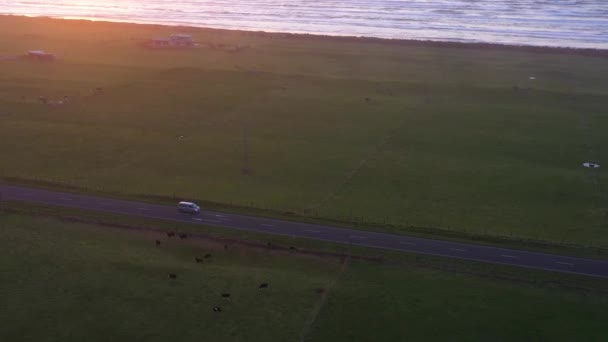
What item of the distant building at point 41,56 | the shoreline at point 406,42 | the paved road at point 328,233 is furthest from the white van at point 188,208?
the shoreline at point 406,42

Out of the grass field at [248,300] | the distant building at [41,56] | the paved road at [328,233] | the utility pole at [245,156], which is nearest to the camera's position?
the grass field at [248,300]

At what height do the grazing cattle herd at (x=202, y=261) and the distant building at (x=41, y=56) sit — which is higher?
the grazing cattle herd at (x=202, y=261)

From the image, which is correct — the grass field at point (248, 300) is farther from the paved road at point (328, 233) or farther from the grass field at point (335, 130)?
the grass field at point (335, 130)

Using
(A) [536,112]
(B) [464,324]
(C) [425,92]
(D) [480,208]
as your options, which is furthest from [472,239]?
(C) [425,92]

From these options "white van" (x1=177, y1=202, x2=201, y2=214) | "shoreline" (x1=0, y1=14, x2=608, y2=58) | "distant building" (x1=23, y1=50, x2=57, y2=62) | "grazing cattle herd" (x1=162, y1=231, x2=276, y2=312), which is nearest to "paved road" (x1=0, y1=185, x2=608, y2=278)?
"white van" (x1=177, y1=202, x2=201, y2=214)

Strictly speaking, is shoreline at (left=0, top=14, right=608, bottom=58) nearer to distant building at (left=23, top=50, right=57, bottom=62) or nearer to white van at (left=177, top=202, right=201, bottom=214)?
distant building at (left=23, top=50, right=57, bottom=62)

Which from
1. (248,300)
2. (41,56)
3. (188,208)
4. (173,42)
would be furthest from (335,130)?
(173,42)

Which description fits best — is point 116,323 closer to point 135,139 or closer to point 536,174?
point 135,139
